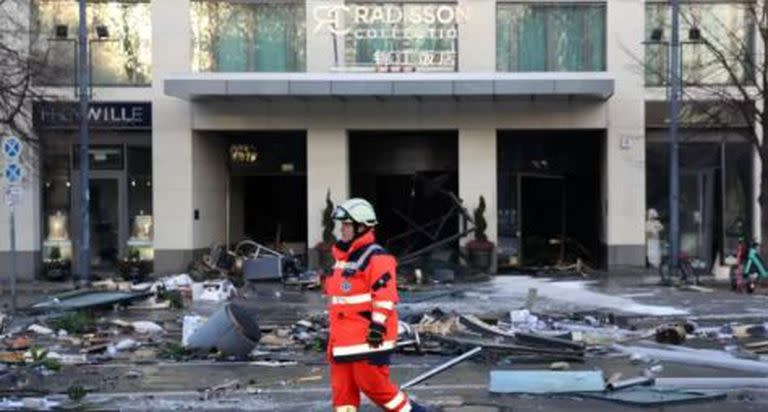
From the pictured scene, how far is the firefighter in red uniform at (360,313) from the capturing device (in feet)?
26.0

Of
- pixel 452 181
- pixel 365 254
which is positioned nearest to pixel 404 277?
pixel 452 181

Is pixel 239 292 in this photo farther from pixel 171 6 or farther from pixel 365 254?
pixel 365 254

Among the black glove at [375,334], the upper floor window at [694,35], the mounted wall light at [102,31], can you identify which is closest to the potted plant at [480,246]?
the upper floor window at [694,35]

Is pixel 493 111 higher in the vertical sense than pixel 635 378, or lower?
higher

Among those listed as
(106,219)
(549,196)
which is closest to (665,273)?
(549,196)

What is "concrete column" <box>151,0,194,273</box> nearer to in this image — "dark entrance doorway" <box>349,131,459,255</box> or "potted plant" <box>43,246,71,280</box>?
"potted plant" <box>43,246,71,280</box>

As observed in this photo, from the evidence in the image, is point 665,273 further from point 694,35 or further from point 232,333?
point 232,333

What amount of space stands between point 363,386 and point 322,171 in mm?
20799

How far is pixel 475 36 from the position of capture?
28.1 meters

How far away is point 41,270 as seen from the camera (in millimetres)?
28109

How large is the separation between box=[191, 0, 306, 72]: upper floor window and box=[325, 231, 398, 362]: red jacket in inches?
813

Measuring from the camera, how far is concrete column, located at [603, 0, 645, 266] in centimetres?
2800

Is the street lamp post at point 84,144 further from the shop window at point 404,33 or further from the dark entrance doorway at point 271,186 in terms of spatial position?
the shop window at point 404,33

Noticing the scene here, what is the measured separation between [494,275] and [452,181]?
12.1ft
